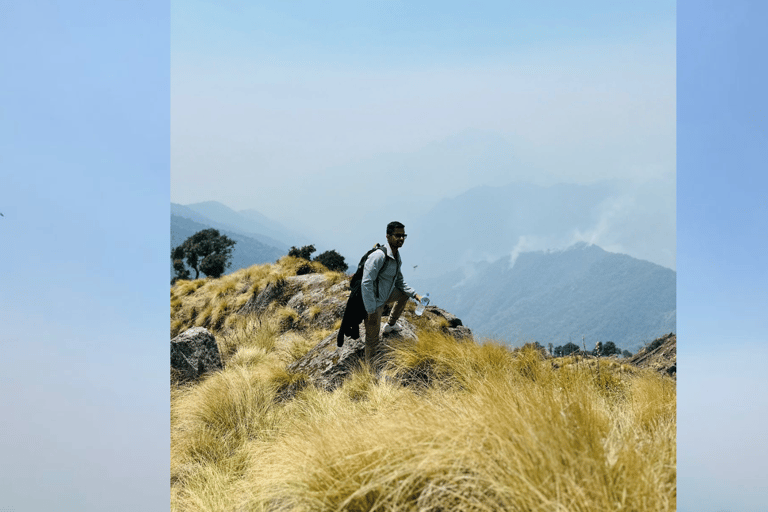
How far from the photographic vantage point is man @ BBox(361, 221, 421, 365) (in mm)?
6051

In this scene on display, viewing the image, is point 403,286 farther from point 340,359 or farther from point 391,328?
point 340,359

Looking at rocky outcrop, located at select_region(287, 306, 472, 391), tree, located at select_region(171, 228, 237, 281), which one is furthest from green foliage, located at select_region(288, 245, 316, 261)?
tree, located at select_region(171, 228, 237, 281)

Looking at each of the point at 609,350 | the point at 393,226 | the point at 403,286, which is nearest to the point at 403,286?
the point at 403,286

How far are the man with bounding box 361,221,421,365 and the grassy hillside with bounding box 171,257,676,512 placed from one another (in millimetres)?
556

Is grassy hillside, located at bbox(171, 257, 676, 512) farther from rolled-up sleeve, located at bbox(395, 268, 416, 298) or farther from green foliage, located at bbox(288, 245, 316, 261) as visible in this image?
green foliage, located at bbox(288, 245, 316, 261)

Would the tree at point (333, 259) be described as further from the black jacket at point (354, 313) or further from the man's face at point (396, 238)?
the man's face at point (396, 238)

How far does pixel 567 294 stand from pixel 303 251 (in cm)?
11798

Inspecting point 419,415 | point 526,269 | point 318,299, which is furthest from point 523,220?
point 419,415

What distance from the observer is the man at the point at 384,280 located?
6.05 metres

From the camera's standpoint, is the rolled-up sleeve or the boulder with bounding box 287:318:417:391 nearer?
the rolled-up sleeve

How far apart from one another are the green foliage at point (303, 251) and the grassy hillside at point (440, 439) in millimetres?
12060

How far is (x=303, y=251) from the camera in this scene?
2045cm

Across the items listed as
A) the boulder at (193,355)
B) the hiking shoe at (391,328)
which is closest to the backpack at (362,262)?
the hiking shoe at (391,328)

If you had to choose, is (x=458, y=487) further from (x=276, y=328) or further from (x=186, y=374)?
(x=276, y=328)
